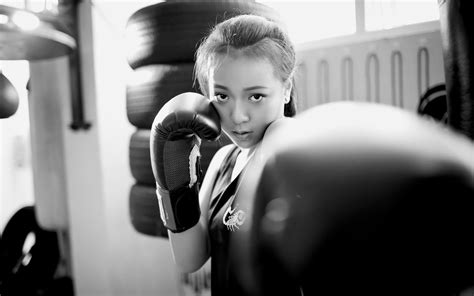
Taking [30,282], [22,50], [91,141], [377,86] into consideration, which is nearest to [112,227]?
[91,141]

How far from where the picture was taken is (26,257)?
207 cm

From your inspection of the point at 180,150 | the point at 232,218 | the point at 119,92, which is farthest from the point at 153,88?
the point at 119,92

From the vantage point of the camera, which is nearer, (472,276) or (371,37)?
(472,276)

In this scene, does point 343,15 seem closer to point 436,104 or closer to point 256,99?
point 436,104

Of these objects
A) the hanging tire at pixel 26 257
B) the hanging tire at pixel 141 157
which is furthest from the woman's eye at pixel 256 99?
the hanging tire at pixel 26 257

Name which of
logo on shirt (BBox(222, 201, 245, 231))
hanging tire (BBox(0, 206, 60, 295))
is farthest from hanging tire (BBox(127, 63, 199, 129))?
hanging tire (BBox(0, 206, 60, 295))

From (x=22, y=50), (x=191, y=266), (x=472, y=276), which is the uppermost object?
(x=22, y=50)

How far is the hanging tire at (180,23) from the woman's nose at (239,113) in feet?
1.52

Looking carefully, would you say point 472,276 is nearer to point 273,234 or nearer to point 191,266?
point 273,234

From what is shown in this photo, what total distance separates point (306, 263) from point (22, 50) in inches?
44.7

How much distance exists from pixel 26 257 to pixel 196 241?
1658 millimetres

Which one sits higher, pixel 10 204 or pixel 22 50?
pixel 22 50

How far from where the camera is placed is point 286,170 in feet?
1.13

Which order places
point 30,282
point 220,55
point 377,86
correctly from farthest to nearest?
1. point 30,282
2. point 377,86
3. point 220,55
